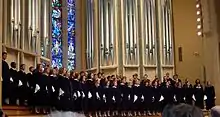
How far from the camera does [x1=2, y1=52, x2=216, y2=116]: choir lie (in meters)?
7.20

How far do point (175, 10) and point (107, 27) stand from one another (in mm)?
2718

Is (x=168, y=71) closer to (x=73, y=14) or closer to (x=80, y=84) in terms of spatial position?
(x=73, y=14)

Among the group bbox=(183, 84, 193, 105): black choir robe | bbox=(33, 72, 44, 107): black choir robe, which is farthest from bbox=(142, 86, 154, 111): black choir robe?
bbox=(33, 72, 44, 107): black choir robe

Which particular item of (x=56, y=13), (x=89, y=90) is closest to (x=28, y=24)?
(x=89, y=90)

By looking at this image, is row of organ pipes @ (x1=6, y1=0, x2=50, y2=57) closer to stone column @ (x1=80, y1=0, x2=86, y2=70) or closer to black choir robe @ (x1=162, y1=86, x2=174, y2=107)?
stone column @ (x1=80, y1=0, x2=86, y2=70)

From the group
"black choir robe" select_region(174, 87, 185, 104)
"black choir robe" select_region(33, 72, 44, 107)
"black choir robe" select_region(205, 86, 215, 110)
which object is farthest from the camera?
"black choir robe" select_region(205, 86, 215, 110)

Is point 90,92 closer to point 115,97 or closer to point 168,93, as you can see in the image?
point 115,97

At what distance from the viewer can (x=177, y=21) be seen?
14031 millimetres

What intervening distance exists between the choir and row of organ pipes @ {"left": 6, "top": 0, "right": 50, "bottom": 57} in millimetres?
1431

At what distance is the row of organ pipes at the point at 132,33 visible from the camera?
12.7m

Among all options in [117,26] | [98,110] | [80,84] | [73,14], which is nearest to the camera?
[80,84]

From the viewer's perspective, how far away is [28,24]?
379 inches

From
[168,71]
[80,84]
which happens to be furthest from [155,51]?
[80,84]

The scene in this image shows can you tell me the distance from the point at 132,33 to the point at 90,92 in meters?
4.26
